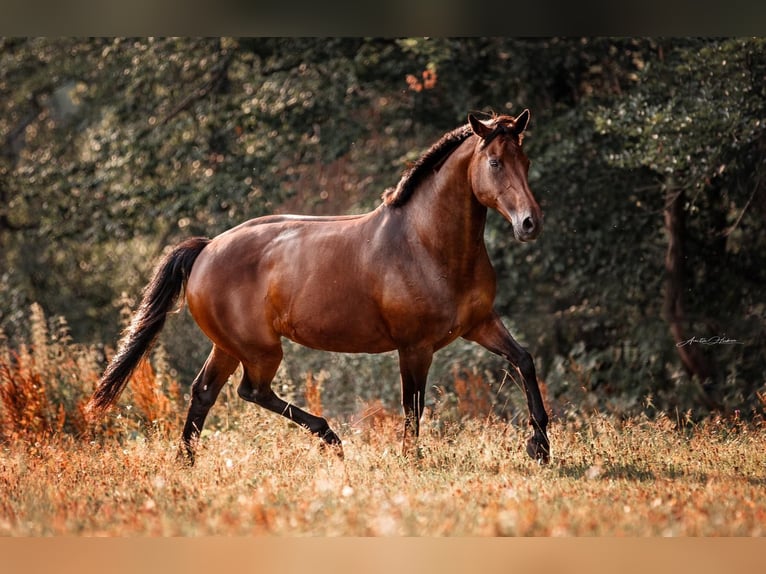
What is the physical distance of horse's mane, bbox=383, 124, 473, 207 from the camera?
6.39 metres

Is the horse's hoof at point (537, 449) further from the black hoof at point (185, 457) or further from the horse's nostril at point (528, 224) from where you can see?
the black hoof at point (185, 457)

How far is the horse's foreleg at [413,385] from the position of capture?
6320 millimetres

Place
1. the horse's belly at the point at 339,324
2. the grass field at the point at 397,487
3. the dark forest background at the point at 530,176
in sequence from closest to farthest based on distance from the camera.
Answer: the grass field at the point at 397,487
the horse's belly at the point at 339,324
the dark forest background at the point at 530,176

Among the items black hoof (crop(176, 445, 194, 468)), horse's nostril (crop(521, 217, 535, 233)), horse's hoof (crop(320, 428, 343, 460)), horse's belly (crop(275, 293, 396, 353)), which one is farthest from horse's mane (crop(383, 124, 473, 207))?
black hoof (crop(176, 445, 194, 468))

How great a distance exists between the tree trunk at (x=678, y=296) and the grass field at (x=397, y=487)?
3204mm

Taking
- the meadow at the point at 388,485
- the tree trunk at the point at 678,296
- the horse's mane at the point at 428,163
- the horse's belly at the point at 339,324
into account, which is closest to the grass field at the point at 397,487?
the meadow at the point at 388,485

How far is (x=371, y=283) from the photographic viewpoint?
6.43 m

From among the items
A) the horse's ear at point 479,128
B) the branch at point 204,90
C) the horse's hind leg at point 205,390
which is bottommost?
the horse's hind leg at point 205,390

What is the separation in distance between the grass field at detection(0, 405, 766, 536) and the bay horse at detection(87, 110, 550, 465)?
324 millimetres

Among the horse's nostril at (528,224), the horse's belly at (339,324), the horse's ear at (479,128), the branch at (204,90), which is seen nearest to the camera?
the horse's nostril at (528,224)

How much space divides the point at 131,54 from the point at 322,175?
8.73 feet

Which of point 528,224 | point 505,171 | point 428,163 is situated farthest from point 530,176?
point 528,224

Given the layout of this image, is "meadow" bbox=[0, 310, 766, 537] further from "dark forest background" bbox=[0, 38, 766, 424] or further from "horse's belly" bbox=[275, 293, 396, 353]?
"dark forest background" bbox=[0, 38, 766, 424]

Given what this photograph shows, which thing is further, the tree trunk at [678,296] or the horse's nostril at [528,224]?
the tree trunk at [678,296]
